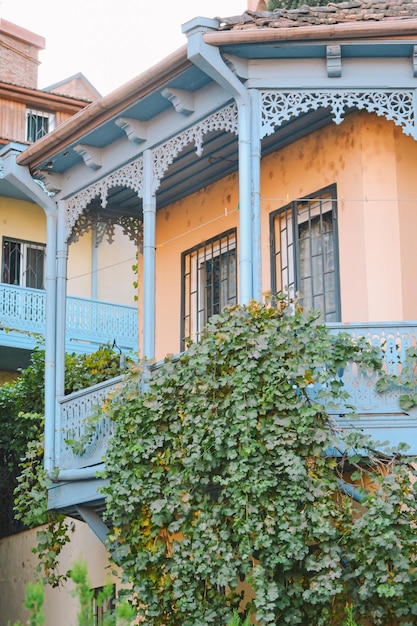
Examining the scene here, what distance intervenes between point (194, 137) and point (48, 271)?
2.76 meters

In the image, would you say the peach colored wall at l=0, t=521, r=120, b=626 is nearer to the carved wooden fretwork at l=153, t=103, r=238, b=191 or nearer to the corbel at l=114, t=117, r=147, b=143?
the carved wooden fretwork at l=153, t=103, r=238, b=191

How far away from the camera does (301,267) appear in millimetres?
12773

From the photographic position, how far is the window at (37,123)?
987 inches

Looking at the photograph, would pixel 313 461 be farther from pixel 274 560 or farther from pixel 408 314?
pixel 408 314

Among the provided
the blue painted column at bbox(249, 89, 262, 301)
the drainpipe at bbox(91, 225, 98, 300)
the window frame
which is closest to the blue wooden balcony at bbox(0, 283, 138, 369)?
the drainpipe at bbox(91, 225, 98, 300)

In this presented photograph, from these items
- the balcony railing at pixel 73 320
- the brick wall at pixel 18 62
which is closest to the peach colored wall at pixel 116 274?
the balcony railing at pixel 73 320

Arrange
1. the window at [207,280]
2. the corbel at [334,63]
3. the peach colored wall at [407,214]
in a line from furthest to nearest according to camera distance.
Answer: the window at [207,280], the peach colored wall at [407,214], the corbel at [334,63]

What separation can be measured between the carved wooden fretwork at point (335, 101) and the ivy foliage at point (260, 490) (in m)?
1.99

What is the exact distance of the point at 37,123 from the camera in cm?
2525

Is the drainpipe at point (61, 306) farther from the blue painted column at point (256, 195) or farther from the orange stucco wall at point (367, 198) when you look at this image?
the blue painted column at point (256, 195)

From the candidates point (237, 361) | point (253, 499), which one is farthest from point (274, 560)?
point (237, 361)

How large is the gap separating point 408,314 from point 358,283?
629mm

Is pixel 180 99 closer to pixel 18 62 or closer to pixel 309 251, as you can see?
A: pixel 309 251

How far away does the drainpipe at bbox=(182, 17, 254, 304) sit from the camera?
10.9 metres
